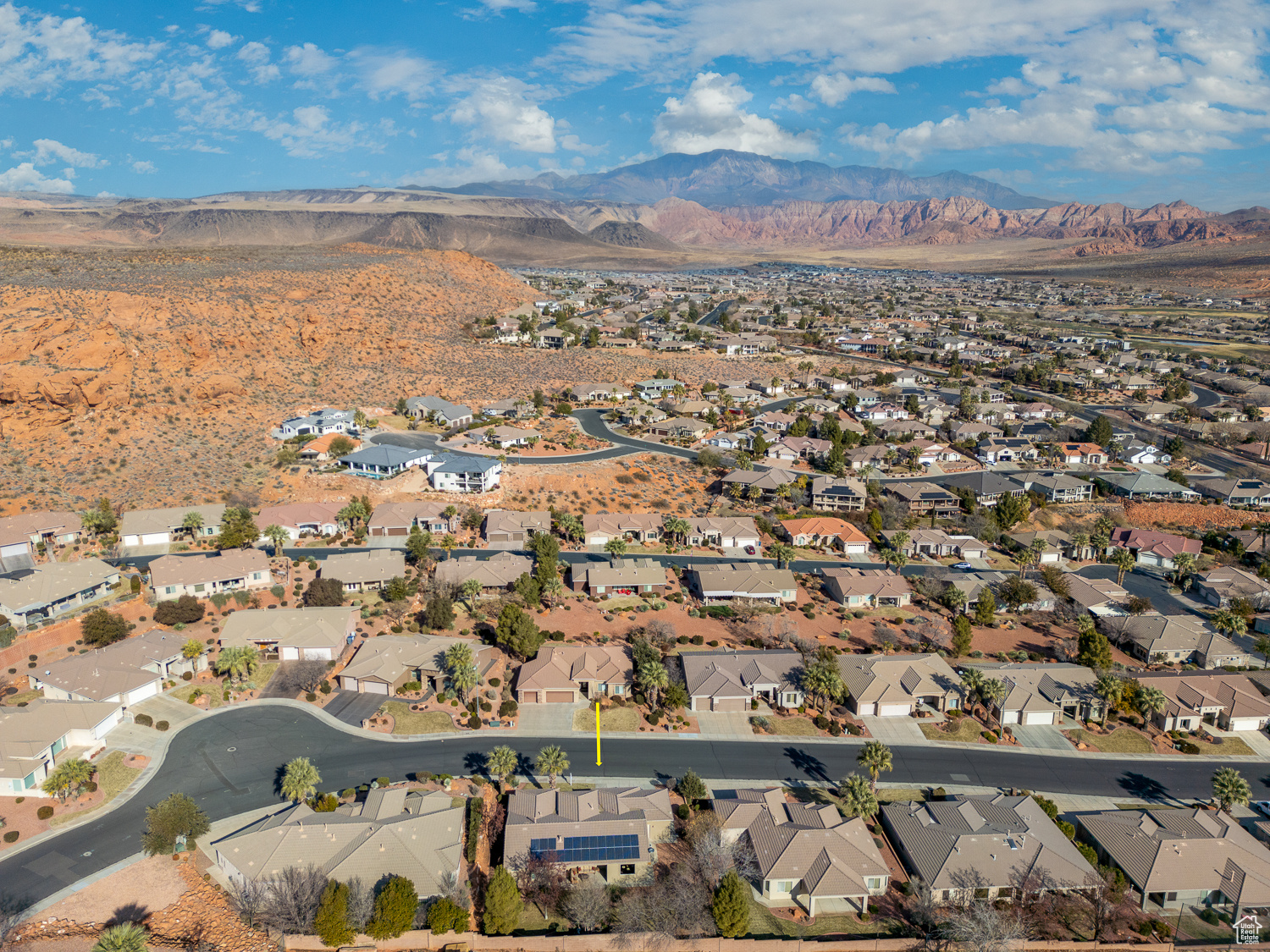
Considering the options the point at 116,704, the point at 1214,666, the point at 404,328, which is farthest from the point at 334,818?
the point at 404,328

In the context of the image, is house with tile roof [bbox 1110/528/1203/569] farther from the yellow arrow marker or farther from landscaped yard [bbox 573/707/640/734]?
the yellow arrow marker

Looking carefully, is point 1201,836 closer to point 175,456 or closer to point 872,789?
point 872,789

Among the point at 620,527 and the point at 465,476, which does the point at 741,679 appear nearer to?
the point at 620,527

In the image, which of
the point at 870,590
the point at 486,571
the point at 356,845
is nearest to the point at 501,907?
the point at 356,845

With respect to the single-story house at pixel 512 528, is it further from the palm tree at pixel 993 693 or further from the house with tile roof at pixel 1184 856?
the house with tile roof at pixel 1184 856

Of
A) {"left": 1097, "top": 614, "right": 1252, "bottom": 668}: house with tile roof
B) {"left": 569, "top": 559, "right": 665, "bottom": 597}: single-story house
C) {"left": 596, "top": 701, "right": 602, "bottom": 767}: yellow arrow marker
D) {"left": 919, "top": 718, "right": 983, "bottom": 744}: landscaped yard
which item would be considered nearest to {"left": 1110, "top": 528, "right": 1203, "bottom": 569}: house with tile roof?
{"left": 1097, "top": 614, "right": 1252, "bottom": 668}: house with tile roof
